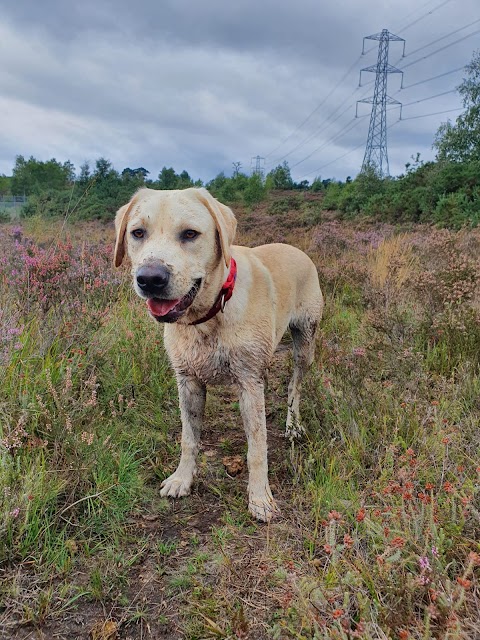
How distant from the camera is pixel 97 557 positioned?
6.70 feet

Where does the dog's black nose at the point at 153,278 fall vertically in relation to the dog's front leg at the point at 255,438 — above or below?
above

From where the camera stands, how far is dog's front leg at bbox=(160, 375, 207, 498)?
2.62 metres

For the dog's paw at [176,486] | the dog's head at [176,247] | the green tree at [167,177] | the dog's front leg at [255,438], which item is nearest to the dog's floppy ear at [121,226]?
the dog's head at [176,247]

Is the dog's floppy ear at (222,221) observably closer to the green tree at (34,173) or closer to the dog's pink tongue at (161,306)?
the dog's pink tongue at (161,306)

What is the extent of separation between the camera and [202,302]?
2.32 m

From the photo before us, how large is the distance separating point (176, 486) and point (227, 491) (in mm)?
317

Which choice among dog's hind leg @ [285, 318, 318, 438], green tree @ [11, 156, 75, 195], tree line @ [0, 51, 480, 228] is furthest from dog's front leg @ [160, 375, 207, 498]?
green tree @ [11, 156, 75, 195]

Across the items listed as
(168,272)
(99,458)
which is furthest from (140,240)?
(99,458)

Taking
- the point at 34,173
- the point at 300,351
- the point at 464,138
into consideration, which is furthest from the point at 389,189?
the point at 34,173

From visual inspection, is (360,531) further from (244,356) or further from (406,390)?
(406,390)

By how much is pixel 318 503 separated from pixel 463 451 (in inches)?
32.6

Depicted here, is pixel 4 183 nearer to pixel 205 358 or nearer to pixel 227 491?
pixel 205 358

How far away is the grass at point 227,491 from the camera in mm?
1599

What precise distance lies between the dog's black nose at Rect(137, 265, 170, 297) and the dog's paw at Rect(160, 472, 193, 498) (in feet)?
4.14
